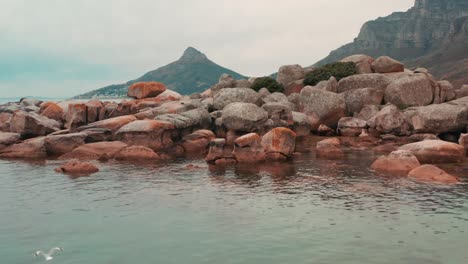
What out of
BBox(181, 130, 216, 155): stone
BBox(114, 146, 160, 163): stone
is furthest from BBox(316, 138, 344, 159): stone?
BBox(114, 146, 160, 163): stone

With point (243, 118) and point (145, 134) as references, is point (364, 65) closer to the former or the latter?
point (243, 118)

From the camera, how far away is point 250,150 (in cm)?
3700

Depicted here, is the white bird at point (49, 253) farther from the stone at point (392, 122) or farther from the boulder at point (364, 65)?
the boulder at point (364, 65)

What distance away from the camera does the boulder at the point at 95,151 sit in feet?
132

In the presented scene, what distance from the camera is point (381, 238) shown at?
1762 centimetres

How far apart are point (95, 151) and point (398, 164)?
84.4ft

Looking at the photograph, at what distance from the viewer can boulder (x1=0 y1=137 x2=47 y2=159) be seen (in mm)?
42469

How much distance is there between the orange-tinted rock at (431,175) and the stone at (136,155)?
70.4ft

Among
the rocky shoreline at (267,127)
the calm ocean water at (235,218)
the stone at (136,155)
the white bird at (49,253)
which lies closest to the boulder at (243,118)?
the rocky shoreline at (267,127)

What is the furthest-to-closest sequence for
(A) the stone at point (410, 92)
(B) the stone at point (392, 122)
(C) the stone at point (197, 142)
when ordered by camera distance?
(A) the stone at point (410, 92)
(B) the stone at point (392, 122)
(C) the stone at point (197, 142)

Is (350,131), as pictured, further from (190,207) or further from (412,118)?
(190,207)

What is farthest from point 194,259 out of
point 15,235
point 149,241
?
point 15,235

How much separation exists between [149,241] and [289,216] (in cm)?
667

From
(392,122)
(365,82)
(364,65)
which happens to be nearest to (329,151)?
(392,122)
